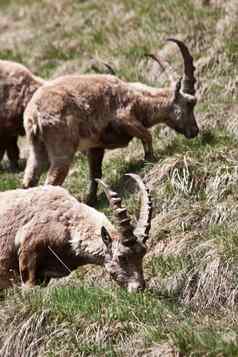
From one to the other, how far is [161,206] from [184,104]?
10.2 ft

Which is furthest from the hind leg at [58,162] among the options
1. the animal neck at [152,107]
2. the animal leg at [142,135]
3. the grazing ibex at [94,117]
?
the animal neck at [152,107]

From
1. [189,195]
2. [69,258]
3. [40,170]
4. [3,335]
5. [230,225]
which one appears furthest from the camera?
[40,170]

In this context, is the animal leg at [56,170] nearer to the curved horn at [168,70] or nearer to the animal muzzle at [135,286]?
the curved horn at [168,70]

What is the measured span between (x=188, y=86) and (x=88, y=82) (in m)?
2.00

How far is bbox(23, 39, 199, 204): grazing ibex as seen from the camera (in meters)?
13.7

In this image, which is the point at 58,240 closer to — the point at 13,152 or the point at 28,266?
the point at 28,266

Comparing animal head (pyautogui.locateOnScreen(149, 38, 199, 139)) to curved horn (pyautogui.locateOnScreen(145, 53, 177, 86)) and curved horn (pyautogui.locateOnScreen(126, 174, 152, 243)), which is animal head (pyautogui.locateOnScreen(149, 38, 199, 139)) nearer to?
curved horn (pyautogui.locateOnScreen(145, 53, 177, 86))

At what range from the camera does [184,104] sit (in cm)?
1548

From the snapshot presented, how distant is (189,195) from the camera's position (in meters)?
12.9

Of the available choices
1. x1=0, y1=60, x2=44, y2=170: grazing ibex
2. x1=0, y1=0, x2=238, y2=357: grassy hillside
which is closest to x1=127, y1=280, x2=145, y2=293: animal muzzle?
x1=0, y1=0, x2=238, y2=357: grassy hillside

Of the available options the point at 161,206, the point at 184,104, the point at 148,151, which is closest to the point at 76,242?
the point at 161,206

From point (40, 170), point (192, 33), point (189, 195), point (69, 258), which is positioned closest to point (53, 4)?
point (192, 33)

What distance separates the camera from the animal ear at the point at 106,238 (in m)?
10.2

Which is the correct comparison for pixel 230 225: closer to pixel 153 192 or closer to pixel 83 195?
pixel 153 192
